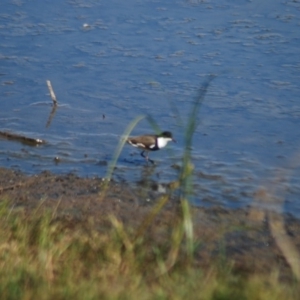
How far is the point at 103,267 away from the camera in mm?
4988

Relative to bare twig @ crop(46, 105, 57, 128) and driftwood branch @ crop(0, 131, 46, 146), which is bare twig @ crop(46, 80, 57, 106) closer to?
bare twig @ crop(46, 105, 57, 128)

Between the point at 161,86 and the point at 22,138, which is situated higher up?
the point at 161,86

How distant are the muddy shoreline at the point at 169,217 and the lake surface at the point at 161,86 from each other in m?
0.35

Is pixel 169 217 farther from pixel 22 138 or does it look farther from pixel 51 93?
pixel 51 93

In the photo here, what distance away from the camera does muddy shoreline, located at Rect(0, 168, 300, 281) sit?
19.7 feet

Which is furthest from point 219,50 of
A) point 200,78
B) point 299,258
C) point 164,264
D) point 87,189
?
point 164,264

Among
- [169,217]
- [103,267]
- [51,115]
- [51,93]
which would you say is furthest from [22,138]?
[103,267]

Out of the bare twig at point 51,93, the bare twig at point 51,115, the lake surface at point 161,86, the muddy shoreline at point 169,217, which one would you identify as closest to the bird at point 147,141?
the lake surface at point 161,86

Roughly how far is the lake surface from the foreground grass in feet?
6.80

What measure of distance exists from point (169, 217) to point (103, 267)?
5.68ft

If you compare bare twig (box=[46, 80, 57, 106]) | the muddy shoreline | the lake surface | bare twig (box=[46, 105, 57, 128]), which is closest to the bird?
the lake surface

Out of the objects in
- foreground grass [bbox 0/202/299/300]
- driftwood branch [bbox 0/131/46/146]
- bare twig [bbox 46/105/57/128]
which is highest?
bare twig [bbox 46/105/57/128]

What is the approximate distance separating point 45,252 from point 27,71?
256 inches

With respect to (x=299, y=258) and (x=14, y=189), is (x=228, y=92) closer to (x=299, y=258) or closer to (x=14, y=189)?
(x=14, y=189)
